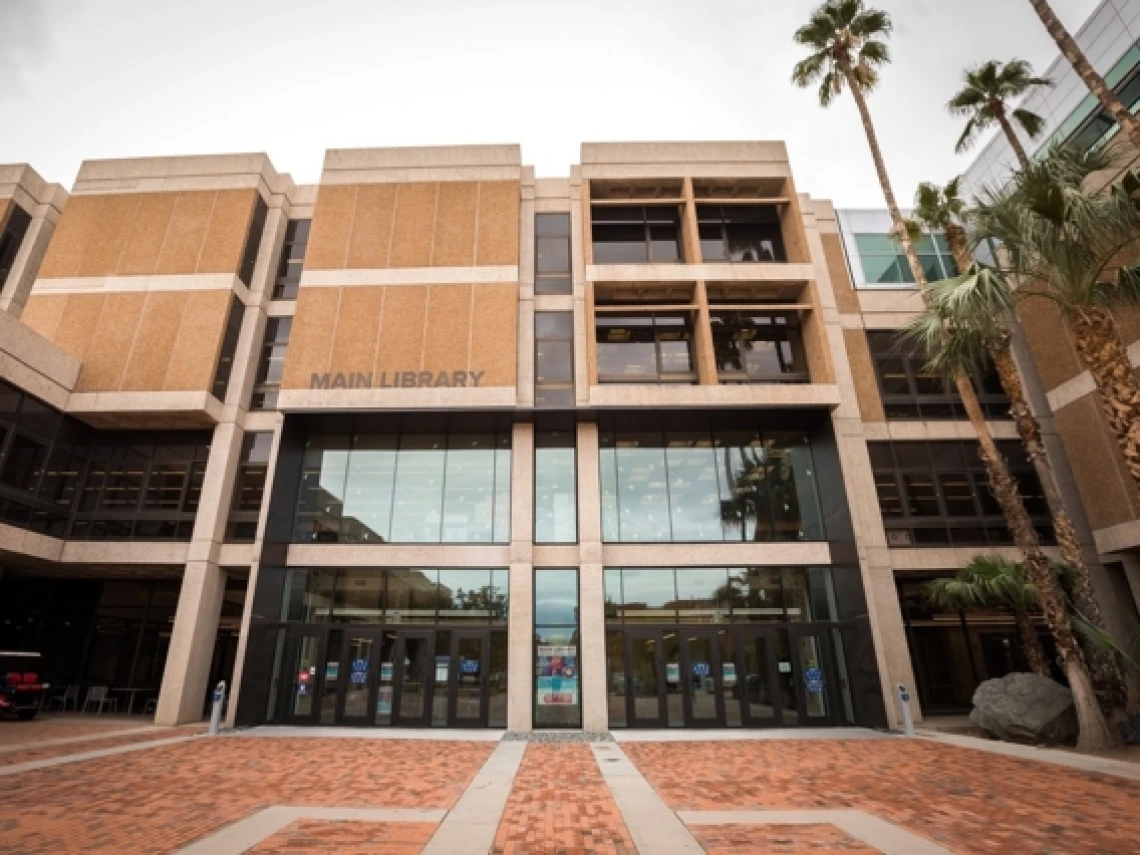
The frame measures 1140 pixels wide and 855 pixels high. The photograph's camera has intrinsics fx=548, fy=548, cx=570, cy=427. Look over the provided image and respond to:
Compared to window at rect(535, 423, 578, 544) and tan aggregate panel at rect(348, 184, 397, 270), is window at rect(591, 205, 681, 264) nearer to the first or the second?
window at rect(535, 423, 578, 544)

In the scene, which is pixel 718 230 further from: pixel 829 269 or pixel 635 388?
pixel 635 388

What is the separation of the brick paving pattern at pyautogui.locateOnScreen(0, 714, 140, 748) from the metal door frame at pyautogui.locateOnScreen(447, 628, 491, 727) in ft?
28.7

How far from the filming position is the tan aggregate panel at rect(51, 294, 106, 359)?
18828 millimetres

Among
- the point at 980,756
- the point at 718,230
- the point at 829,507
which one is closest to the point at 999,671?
the point at 829,507

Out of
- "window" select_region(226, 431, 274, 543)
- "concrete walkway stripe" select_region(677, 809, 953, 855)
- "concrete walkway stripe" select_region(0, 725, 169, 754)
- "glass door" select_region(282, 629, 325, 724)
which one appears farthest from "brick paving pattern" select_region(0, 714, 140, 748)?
"concrete walkway stripe" select_region(677, 809, 953, 855)

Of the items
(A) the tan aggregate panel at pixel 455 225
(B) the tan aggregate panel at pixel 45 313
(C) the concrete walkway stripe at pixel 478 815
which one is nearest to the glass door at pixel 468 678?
(C) the concrete walkway stripe at pixel 478 815

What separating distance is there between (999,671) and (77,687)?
31.2 metres

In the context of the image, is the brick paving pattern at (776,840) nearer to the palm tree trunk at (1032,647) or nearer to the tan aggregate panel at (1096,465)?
the palm tree trunk at (1032,647)

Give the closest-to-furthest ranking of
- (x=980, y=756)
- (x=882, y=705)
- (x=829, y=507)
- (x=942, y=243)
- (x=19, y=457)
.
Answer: (x=980, y=756) < (x=882, y=705) < (x=19, y=457) < (x=829, y=507) < (x=942, y=243)

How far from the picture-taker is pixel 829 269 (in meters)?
21.2

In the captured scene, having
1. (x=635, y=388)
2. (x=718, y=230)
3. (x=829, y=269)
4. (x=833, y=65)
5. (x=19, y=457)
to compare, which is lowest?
(x=19, y=457)

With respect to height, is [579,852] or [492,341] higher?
[492,341]

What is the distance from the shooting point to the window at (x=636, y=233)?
20531 mm

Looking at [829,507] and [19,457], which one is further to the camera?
[829,507]
